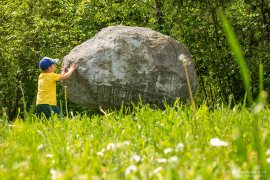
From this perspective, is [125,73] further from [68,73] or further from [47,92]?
[47,92]

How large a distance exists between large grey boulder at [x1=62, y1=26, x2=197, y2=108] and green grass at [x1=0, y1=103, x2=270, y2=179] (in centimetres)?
350

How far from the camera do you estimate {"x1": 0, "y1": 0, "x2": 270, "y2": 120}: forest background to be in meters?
9.84

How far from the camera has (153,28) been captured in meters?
10.6

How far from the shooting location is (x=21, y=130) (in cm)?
329

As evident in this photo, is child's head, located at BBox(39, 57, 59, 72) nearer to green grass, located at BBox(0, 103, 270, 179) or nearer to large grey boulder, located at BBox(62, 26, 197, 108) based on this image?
large grey boulder, located at BBox(62, 26, 197, 108)

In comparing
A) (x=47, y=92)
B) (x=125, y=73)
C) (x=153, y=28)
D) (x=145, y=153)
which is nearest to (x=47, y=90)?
(x=47, y=92)

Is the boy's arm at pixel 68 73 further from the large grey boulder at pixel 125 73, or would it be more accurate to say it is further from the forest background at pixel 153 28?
the forest background at pixel 153 28

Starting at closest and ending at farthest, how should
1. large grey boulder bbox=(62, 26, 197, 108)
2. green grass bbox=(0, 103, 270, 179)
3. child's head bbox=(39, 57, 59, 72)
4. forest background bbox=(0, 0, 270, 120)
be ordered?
green grass bbox=(0, 103, 270, 179) → large grey boulder bbox=(62, 26, 197, 108) → child's head bbox=(39, 57, 59, 72) → forest background bbox=(0, 0, 270, 120)

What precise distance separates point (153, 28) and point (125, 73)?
3.70 metres

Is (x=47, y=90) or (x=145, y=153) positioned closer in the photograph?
(x=145, y=153)

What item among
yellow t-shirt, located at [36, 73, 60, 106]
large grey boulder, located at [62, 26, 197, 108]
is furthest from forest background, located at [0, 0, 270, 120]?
large grey boulder, located at [62, 26, 197, 108]

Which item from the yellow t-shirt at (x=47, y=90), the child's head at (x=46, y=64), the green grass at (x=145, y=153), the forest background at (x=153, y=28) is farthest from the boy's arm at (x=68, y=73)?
the green grass at (x=145, y=153)

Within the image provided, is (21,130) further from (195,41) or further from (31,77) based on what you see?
(31,77)

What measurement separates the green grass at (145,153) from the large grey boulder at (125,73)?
11.5 ft
